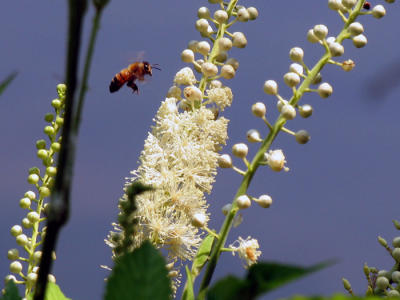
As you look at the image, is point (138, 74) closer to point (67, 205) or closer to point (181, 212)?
point (181, 212)

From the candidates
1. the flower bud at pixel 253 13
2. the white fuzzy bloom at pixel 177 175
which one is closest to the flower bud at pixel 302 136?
the white fuzzy bloom at pixel 177 175

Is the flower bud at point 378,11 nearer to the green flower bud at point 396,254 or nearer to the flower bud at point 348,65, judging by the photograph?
the flower bud at point 348,65

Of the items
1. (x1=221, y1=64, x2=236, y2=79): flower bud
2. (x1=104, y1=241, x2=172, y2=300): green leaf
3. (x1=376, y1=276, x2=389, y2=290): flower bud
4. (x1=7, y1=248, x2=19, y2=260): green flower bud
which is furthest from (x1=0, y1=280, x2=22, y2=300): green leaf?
(x1=221, y1=64, x2=236, y2=79): flower bud

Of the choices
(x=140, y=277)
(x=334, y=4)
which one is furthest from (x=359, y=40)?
(x=140, y=277)

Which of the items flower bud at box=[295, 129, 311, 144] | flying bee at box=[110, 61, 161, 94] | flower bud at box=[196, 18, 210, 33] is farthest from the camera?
flying bee at box=[110, 61, 161, 94]

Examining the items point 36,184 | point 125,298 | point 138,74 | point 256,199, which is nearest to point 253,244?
point 256,199

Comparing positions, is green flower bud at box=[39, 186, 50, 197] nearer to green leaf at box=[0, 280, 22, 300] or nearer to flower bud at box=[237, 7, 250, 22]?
flower bud at box=[237, 7, 250, 22]
